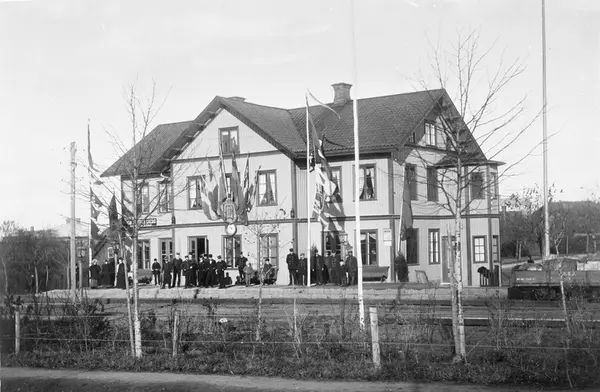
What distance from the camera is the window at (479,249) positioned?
4375cm

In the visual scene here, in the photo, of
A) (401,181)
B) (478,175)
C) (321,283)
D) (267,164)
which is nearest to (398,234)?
(401,181)

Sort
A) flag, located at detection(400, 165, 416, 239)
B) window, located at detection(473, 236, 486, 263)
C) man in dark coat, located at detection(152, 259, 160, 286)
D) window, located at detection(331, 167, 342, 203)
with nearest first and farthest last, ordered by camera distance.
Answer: flag, located at detection(400, 165, 416, 239) < window, located at detection(331, 167, 342, 203) < man in dark coat, located at detection(152, 259, 160, 286) < window, located at detection(473, 236, 486, 263)

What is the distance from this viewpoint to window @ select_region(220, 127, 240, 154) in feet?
140

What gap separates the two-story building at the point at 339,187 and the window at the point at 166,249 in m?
1.85

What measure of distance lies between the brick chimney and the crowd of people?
11549 mm

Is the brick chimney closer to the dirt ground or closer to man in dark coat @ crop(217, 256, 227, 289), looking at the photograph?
man in dark coat @ crop(217, 256, 227, 289)

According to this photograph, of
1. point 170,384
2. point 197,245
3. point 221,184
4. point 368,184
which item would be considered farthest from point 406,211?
point 170,384

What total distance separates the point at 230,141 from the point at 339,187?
22.2ft

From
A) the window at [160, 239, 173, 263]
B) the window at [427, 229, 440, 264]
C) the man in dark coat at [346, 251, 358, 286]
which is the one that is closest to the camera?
the man in dark coat at [346, 251, 358, 286]

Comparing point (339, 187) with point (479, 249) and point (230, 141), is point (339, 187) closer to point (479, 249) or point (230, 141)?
point (230, 141)

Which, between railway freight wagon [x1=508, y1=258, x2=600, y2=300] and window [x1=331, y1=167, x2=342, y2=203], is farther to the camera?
window [x1=331, y1=167, x2=342, y2=203]

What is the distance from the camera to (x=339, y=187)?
40906 millimetres

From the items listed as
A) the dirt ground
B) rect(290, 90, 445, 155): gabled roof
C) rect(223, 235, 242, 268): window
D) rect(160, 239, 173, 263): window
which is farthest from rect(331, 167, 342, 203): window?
the dirt ground

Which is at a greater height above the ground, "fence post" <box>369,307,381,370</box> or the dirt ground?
A: "fence post" <box>369,307,381,370</box>
